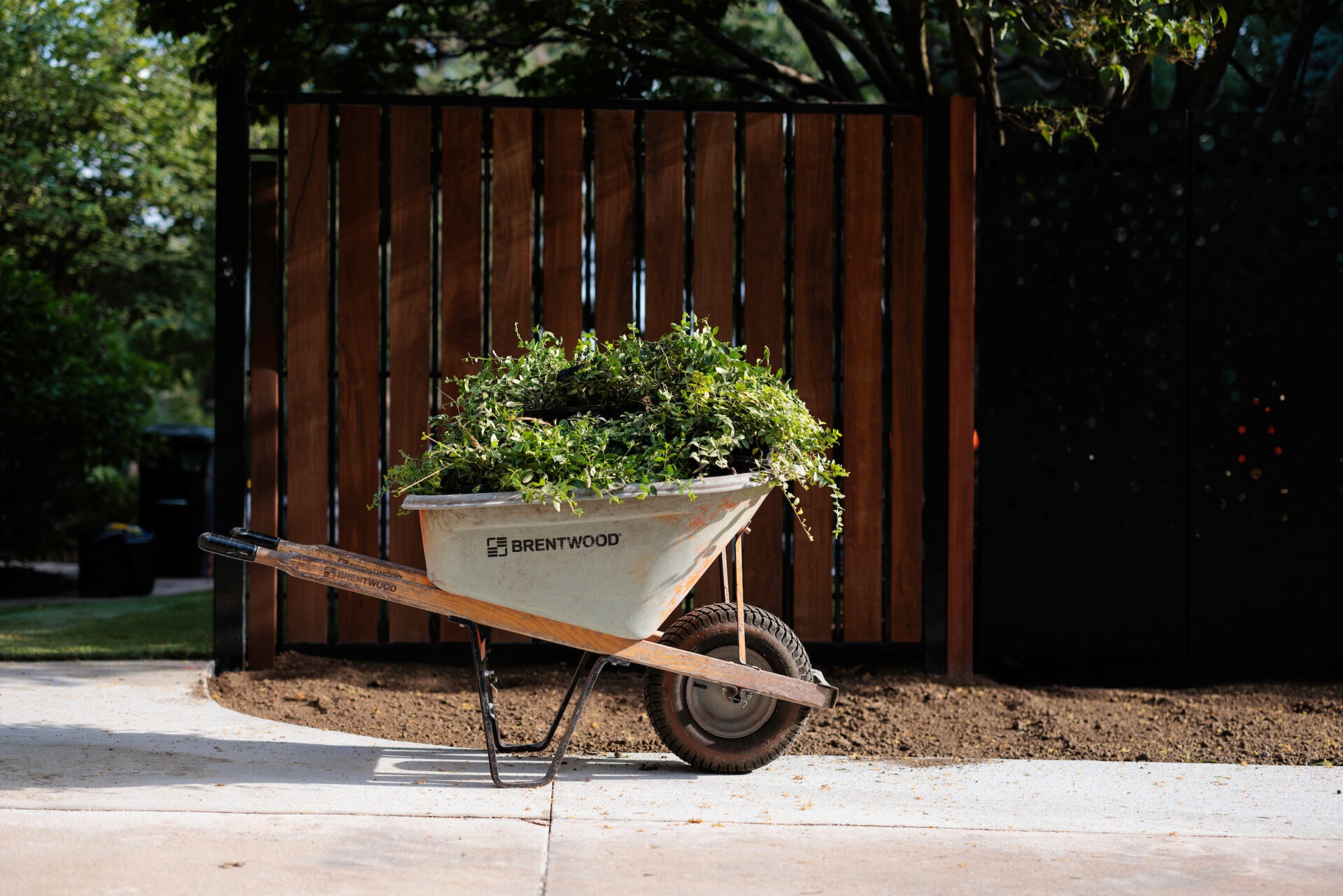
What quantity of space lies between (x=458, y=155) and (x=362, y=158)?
A: 1.38 ft

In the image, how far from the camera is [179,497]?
1249cm

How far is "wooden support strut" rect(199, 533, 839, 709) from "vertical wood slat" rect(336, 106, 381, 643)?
5.04 ft

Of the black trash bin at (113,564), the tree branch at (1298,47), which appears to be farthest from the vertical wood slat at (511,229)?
the black trash bin at (113,564)

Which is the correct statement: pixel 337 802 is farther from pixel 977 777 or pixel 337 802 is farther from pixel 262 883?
pixel 977 777

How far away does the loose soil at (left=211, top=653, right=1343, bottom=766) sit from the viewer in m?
4.48

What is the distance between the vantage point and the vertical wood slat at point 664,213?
214 inches

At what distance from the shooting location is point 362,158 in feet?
17.6

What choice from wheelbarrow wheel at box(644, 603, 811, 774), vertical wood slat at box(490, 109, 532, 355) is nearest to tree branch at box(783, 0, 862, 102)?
vertical wood slat at box(490, 109, 532, 355)

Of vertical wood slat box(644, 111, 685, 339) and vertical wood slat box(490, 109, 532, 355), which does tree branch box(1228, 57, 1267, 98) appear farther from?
vertical wood slat box(490, 109, 532, 355)

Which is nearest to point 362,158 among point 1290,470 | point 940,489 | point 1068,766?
point 940,489

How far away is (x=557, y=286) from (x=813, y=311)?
115cm

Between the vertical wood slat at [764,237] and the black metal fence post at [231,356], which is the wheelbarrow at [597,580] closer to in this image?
the black metal fence post at [231,356]

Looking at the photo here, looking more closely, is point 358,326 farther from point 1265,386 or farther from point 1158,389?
point 1265,386

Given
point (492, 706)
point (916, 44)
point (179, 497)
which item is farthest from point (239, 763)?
point (179, 497)
